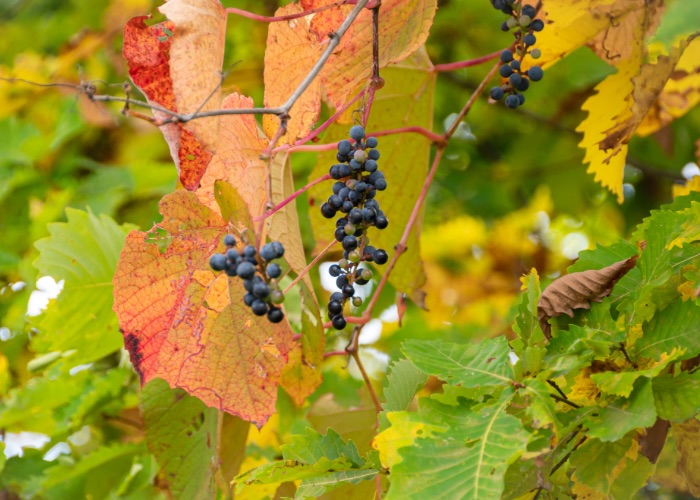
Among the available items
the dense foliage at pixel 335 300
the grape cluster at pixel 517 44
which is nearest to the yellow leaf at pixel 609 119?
the dense foliage at pixel 335 300

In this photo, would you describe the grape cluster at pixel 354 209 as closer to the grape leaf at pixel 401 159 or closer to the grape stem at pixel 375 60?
the grape stem at pixel 375 60

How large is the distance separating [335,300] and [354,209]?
0.30 ft

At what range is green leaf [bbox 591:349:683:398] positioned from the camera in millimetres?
602

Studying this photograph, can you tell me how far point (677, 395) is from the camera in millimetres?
632

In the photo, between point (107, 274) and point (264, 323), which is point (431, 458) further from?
point (107, 274)

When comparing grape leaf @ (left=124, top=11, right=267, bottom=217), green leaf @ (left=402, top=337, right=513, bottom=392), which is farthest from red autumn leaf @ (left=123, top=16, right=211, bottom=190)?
green leaf @ (left=402, top=337, right=513, bottom=392)

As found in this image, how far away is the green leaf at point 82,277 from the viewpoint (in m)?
1.02

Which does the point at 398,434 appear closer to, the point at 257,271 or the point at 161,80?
the point at 257,271

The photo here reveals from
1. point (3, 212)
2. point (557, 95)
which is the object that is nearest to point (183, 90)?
point (3, 212)

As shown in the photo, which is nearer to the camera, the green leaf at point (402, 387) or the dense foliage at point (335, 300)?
the dense foliage at point (335, 300)

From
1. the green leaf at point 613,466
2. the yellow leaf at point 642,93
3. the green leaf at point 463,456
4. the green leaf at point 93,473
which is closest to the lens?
the green leaf at point 463,456

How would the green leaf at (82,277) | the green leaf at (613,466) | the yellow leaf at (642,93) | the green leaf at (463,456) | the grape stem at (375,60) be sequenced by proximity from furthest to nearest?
the green leaf at (82,277), the yellow leaf at (642,93), the grape stem at (375,60), the green leaf at (613,466), the green leaf at (463,456)

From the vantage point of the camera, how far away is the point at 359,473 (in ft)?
2.28

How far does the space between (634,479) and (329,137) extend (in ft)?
1.75
